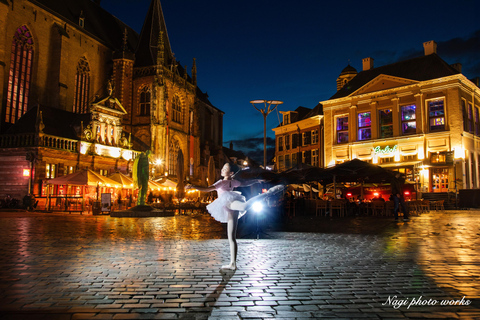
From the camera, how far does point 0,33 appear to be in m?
28.3

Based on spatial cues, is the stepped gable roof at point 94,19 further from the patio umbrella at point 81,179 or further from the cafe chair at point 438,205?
the cafe chair at point 438,205

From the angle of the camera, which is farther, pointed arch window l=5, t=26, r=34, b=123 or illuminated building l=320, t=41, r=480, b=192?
illuminated building l=320, t=41, r=480, b=192

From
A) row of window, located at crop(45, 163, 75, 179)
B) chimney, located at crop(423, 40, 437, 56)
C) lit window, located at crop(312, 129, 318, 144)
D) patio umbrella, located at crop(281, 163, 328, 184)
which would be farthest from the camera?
lit window, located at crop(312, 129, 318, 144)

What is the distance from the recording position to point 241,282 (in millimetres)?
4965

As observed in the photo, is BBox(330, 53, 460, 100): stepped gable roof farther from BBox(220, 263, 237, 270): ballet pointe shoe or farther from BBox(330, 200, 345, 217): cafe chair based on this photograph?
BBox(220, 263, 237, 270): ballet pointe shoe

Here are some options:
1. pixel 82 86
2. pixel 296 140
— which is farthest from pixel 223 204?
pixel 296 140

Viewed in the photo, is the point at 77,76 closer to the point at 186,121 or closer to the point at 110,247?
the point at 186,121

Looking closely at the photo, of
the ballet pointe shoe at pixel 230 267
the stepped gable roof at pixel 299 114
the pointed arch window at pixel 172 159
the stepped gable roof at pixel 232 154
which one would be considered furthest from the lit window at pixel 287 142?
the ballet pointe shoe at pixel 230 267

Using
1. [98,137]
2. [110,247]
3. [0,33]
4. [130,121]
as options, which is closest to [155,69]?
[130,121]

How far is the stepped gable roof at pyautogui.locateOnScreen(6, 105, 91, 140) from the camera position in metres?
29.3

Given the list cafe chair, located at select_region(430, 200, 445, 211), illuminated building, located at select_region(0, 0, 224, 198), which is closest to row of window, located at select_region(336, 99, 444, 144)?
cafe chair, located at select_region(430, 200, 445, 211)

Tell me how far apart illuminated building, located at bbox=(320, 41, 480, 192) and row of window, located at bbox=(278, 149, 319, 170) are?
316 centimetres

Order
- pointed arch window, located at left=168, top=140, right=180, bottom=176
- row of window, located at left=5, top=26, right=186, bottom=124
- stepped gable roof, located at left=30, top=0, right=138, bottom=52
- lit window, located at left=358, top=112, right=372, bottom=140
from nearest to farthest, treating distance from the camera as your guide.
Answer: row of window, located at left=5, top=26, right=186, bottom=124 < stepped gable roof, located at left=30, top=0, right=138, bottom=52 < lit window, located at left=358, top=112, right=372, bottom=140 < pointed arch window, located at left=168, top=140, right=180, bottom=176

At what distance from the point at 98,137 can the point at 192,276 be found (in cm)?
3121
